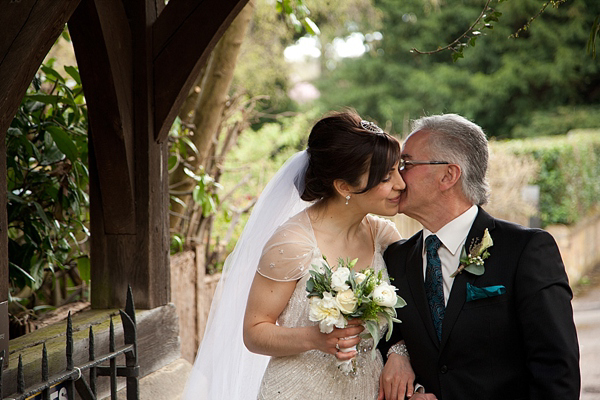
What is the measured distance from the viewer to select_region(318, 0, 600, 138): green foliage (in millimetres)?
15922

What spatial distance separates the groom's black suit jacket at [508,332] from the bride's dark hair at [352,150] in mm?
451

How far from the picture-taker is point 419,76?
17.4 meters

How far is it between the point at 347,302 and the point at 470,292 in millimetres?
499

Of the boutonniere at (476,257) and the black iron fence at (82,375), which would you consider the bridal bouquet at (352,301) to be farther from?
the black iron fence at (82,375)

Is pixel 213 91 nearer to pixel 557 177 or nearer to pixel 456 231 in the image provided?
pixel 456 231

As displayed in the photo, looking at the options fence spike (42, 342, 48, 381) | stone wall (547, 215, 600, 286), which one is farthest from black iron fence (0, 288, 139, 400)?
stone wall (547, 215, 600, 286)

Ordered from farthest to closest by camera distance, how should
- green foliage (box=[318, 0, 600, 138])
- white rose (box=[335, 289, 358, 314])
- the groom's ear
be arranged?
green foliage (box=[318, 0, 600, 138]) < the groom's ear < white rose (box=[335, 289, 358, 314])

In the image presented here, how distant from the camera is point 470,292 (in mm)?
2447

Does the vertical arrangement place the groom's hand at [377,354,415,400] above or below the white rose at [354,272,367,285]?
below

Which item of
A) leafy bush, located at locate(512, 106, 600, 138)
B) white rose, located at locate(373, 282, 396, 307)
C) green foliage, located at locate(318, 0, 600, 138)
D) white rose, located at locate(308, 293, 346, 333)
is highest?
green foliage, located at locate(318, 0, 600, 138)

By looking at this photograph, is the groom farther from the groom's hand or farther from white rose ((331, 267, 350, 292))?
white rose ((331, 267, 350, 292))

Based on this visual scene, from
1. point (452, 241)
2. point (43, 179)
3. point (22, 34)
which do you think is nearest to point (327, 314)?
point (452, 241)

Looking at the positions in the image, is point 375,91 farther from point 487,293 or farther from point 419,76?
point 487,293

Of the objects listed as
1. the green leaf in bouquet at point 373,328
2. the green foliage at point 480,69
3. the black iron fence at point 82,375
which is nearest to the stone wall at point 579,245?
the green foliage at point 480,69
